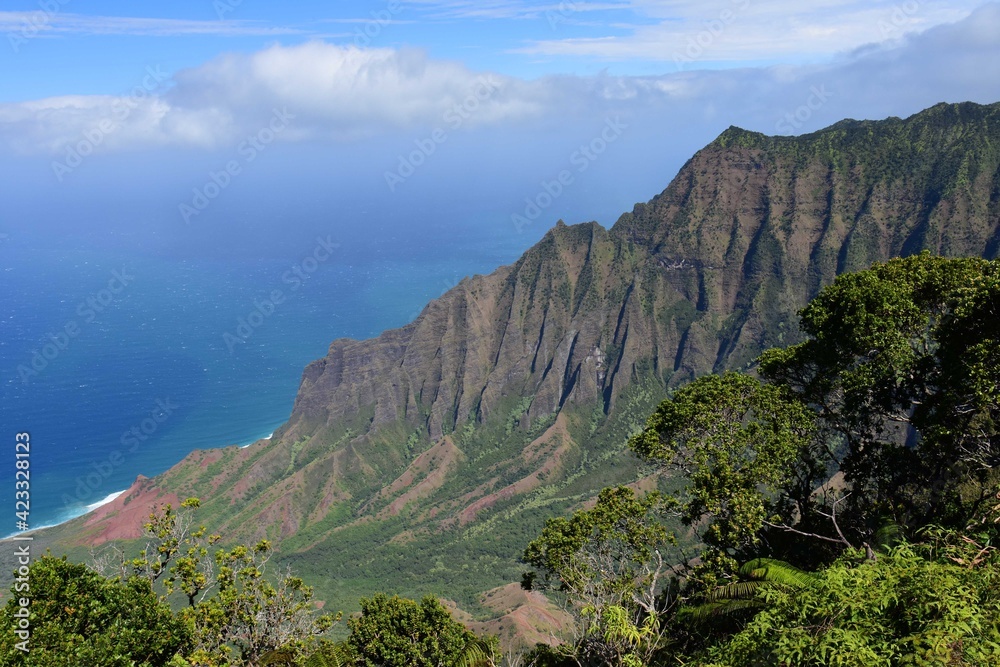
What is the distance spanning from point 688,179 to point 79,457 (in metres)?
152

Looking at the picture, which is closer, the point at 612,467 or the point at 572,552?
the point at 572,552

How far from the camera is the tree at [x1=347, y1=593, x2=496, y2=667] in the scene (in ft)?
98.1

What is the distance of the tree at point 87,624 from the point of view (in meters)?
16.7

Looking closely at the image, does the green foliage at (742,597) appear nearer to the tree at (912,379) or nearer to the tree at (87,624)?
the tree at (912,379)

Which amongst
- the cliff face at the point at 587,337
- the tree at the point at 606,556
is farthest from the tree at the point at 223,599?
the cliff face at the point at 587,337

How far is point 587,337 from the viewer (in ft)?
463

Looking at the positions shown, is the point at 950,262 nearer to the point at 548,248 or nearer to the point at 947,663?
the point at 947,663

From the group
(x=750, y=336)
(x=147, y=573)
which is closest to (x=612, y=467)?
(x=750, y=336)

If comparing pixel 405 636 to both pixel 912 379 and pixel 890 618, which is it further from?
pixel 912 379

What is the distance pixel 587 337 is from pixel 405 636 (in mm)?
112941

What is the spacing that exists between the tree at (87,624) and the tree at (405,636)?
39.5ft

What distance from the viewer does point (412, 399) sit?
14050 centimetres

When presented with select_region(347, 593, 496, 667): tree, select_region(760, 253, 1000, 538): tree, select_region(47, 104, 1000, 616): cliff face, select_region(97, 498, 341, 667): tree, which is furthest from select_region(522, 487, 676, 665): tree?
select_region(47, 104, 1000, 616): cliff face

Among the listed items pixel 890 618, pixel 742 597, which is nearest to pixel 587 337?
pixel 742 597
